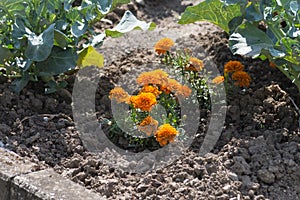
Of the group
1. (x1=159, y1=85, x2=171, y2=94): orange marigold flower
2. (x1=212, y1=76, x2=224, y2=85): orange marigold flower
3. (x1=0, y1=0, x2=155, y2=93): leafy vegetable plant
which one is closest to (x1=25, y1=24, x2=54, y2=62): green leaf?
(x1=0, y1=0, x2=155, y2=93): leafy vegetable plant

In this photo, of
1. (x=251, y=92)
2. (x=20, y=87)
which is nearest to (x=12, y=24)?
(x=20, y=87)

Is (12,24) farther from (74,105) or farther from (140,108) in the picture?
(140,108)

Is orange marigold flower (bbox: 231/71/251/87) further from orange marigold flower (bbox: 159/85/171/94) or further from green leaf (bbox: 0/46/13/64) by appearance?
green leaf (bbox: 0/46/13/64)

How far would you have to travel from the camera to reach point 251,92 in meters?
4.21

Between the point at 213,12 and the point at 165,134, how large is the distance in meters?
0.91

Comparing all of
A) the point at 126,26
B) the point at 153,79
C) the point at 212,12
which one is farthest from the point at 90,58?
the point at 212,12

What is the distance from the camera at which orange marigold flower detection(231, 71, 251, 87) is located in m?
4.12

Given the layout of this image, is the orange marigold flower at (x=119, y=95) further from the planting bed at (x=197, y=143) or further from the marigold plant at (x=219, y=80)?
the marigold plant at (x=219, y=80)

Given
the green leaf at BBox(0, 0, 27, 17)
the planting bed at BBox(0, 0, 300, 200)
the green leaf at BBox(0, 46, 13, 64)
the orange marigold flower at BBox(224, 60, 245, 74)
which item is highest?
the green leaf at BBox(0, 0, 27, 17)

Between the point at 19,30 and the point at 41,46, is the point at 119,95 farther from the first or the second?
the point at 19,30

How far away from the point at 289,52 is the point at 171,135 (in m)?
0.75

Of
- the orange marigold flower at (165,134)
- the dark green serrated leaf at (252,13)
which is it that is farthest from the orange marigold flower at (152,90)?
the dark green serrated leaf at (252,13)

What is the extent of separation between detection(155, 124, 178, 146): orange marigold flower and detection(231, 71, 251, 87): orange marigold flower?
610mm

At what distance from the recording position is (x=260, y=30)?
3.93 metres
